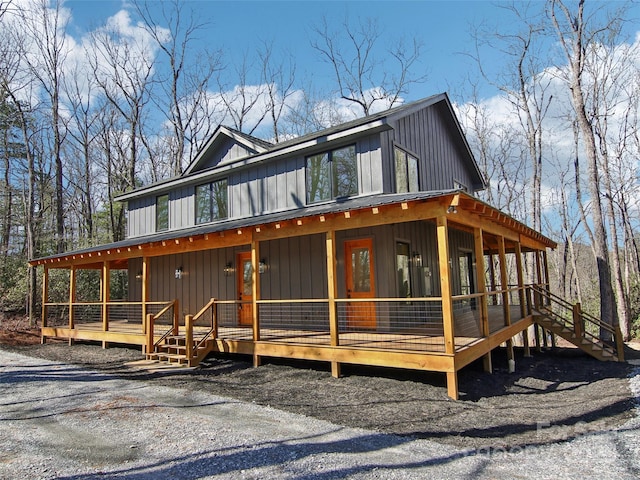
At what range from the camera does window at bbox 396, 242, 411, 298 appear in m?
9.45

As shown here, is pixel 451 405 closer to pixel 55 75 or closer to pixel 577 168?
pixel 577 168

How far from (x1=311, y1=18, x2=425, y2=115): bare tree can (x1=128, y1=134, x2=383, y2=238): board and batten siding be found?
13.3m

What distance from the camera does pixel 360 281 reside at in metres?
9.41

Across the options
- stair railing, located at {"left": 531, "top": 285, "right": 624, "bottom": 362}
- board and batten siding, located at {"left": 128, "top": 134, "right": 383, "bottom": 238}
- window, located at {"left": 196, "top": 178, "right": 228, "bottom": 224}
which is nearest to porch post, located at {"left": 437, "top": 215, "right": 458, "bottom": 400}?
board and batten siding, located at {"left": 128, "top": 134, "right": 383, "bottom": 238}

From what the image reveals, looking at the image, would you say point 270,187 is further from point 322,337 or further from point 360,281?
point 322,337

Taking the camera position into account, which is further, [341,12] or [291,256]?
[341,12]

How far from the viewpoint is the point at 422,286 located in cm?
1080

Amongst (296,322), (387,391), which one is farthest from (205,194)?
(387,391)

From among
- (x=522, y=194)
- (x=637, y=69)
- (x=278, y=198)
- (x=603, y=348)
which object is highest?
(x=637, y=69)

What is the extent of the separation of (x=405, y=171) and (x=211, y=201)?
20.6ft

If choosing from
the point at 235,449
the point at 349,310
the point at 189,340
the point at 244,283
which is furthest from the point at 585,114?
the point at 235,449

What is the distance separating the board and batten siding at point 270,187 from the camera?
9695mm

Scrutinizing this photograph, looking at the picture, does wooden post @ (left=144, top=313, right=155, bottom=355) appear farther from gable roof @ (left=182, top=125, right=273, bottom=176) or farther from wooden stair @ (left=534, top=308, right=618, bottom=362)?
wooden stair @ (left=534, top=308, right=618, bottom=362)

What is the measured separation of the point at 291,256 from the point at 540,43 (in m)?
16.7
